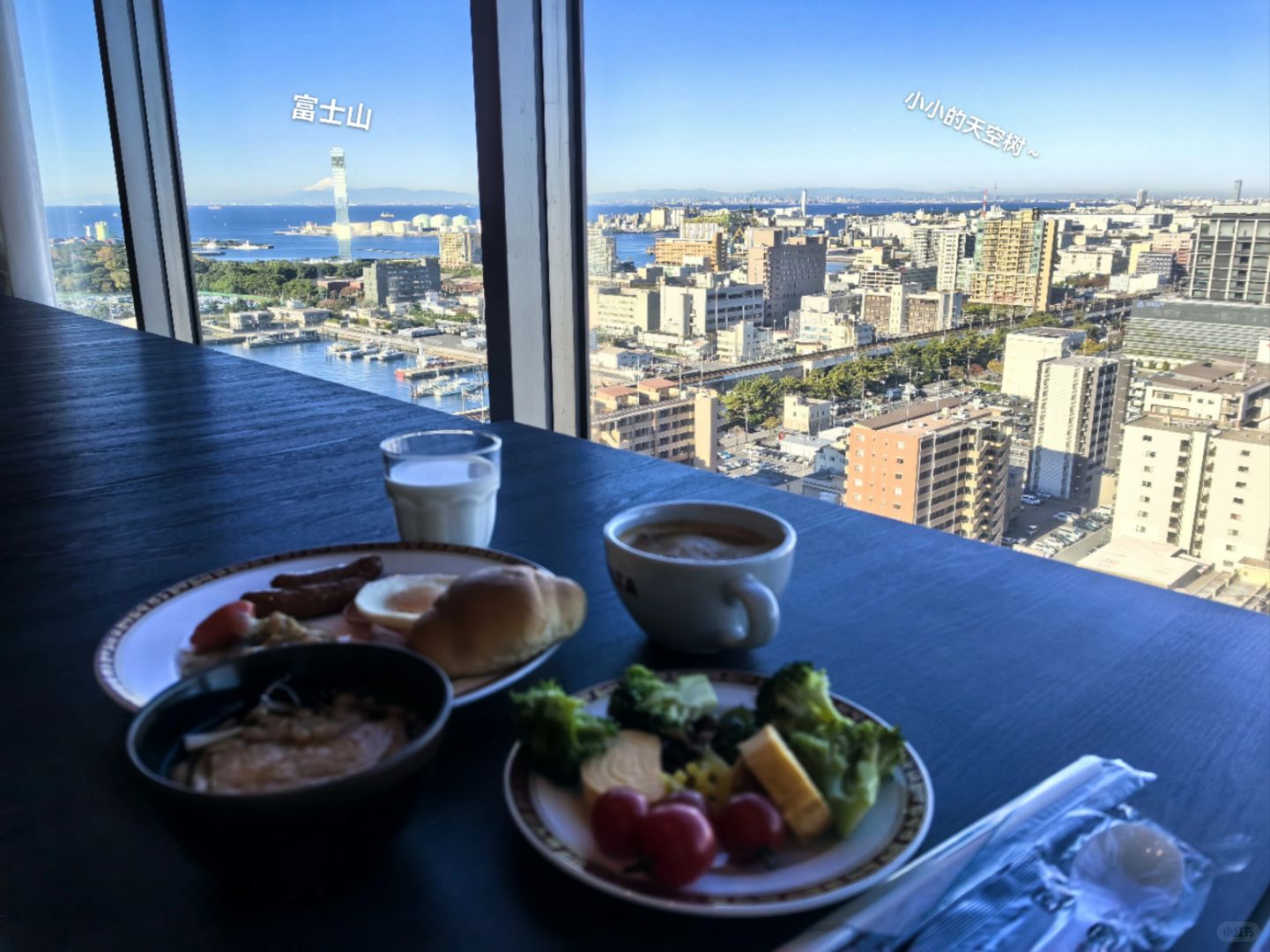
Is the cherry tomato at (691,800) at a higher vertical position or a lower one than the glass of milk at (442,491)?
lower

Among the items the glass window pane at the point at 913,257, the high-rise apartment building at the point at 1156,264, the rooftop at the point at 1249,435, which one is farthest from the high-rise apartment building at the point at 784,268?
the rooftop at the point at 1249,435

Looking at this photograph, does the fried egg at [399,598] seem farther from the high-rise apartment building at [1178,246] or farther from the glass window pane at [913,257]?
the high-rise apartment building at [1178,246]

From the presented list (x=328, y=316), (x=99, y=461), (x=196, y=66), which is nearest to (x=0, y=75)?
(x=196, y=66)

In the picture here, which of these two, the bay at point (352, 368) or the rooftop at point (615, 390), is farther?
the rooftop at point (615, 390)

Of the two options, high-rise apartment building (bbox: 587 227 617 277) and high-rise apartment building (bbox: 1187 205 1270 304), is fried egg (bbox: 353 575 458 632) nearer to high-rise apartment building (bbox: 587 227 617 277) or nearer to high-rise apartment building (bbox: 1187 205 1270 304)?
high-rise apartment building (bbox: 1187 205 1270 304)

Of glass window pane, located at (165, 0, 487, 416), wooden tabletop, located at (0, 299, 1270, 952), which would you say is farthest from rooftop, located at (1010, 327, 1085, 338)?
glass window pane, located at (165, 0, 487, 416)

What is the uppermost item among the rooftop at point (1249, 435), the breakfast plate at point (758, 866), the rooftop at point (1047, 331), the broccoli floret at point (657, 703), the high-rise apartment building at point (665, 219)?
the high-rise apartment building at point (665, 219)

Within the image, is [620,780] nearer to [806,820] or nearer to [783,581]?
[806,820]
